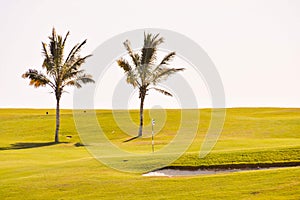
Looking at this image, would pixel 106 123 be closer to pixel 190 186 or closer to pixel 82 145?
pixel 82 145

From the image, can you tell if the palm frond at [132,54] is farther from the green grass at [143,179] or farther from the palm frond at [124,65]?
the green grass at [143,179]

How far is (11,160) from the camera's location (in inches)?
1292

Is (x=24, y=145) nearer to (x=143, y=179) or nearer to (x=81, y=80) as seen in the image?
(x=81, y=80)

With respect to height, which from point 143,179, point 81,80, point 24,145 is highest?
point 81,80

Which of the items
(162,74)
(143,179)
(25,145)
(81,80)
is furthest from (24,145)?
(143,179)

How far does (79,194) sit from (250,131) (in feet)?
105

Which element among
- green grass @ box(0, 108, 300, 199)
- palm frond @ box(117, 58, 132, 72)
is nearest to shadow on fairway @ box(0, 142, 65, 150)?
green grass @ box(0, 108, 300, 199)

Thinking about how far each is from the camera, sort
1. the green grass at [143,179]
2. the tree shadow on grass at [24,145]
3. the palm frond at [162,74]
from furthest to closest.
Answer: the palm frond at [162,74]
the tree shadow on grass at [24,145]
the green grass at [143,179]

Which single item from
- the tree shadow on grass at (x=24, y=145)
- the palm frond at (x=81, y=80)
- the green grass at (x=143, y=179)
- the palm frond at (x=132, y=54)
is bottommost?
the green grass at (x=143, y=179)

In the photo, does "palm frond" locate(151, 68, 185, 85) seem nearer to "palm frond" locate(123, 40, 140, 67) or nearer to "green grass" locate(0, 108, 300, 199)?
"palm frond" locate(123, 40, 140, 67)

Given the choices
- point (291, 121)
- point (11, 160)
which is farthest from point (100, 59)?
point (291, 121)

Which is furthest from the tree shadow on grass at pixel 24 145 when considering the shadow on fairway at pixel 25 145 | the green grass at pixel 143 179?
the green grass at pixel 143 179

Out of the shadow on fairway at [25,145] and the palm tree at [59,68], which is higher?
the palm tree at [59,68]

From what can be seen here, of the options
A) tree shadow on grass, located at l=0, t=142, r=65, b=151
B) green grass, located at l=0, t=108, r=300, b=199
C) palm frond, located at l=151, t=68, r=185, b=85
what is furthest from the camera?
A: palm frond, located at l=151, t=68, r=185, b=85
